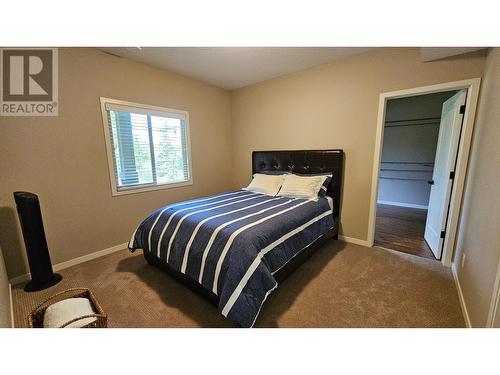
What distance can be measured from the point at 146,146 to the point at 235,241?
6.93 ft

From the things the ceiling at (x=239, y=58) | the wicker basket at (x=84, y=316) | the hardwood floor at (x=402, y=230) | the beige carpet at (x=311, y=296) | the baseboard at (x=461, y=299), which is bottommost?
the beige carpet at (x=311, y=296)

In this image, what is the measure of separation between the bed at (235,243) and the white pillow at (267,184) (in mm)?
224

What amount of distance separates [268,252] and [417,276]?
1673mm

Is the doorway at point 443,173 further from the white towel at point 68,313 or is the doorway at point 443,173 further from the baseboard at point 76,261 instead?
the baseboard at point 76,261

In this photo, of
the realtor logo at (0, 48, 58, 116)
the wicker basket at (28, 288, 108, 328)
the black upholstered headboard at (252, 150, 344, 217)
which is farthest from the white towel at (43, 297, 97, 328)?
the black upholstered headboard at (252, 150, 344, 217)

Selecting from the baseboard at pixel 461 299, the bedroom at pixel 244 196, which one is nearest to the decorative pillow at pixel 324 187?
the bedroom at pixel 244 196

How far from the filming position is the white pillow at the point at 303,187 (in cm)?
248

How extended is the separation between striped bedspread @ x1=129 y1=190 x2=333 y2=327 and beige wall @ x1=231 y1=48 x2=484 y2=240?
0.80 metres

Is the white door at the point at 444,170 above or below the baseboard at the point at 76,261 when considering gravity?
above

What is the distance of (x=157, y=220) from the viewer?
1.94 m
